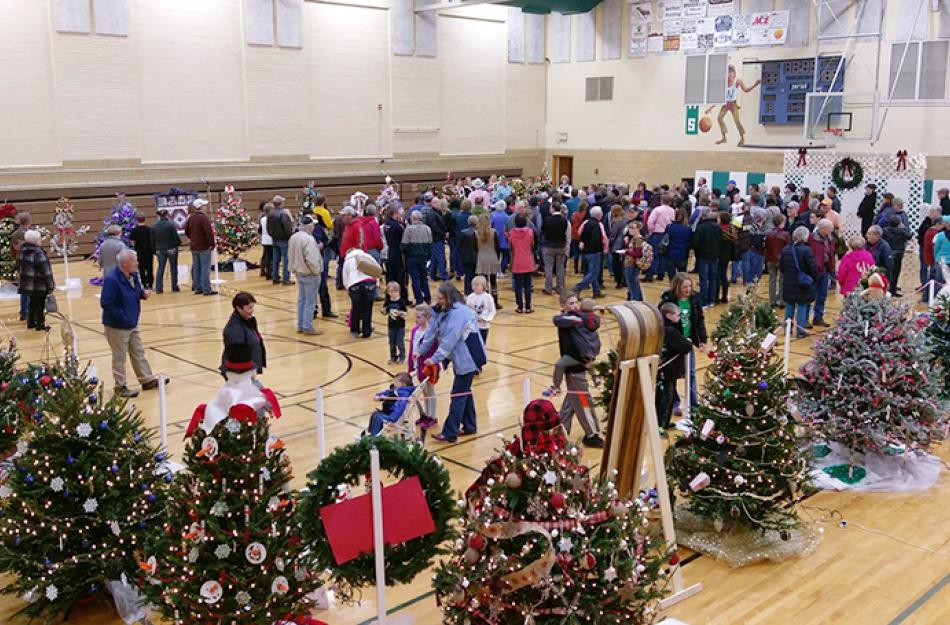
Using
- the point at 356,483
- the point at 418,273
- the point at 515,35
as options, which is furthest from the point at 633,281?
the point at 515,35

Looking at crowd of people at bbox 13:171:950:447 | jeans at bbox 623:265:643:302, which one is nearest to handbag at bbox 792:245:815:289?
crowd of people at bbox 13:171:950:447

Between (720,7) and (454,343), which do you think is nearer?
(454,343)

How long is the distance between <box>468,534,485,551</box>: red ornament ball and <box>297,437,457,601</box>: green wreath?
0.67 metres

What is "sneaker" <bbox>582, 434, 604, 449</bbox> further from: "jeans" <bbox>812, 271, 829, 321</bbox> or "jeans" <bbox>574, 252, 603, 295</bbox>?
"jeans" <bbox>574, 252, 603, 295</bbox>

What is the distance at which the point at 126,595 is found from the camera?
563 cm

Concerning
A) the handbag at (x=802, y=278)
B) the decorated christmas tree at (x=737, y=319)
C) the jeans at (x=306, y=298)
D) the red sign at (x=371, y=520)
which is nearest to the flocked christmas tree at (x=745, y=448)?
the decorated christmas tree at (x=737, y=319)

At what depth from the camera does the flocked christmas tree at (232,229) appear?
18.2 metres

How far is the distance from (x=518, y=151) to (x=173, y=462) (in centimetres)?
2314

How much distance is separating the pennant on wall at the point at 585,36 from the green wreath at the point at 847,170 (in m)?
9.67

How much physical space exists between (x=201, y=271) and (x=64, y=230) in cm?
362

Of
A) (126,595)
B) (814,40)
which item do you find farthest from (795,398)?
(814,40)

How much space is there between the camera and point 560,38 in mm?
29547

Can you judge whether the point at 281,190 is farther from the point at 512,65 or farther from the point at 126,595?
the point at 126,595

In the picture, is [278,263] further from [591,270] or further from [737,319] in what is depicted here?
[737,319]
